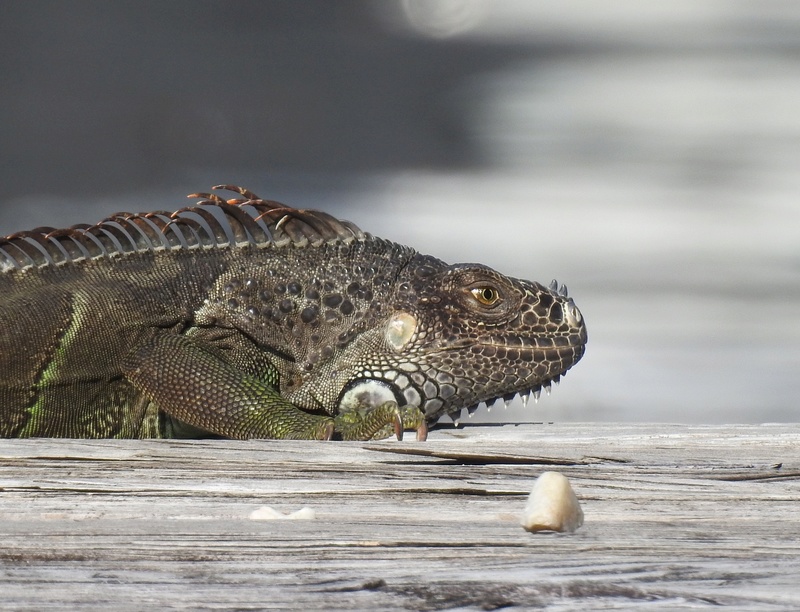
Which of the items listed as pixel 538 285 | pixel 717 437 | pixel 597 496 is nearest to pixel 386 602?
pixel 597 496

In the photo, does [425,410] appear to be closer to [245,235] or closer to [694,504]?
[245,235]

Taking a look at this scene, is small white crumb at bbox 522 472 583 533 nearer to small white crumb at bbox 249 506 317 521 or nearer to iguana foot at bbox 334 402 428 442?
small white crumb at bbox 249 506 317 521

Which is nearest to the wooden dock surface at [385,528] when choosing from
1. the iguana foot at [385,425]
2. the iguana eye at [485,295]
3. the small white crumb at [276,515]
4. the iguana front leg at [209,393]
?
the small white crumb at [276,515]

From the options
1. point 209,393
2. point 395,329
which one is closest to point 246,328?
point 209,393

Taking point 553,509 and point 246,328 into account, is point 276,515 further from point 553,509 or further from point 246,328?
point 246,328

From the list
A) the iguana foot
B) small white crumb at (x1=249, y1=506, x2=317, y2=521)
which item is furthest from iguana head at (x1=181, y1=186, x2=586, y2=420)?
small white crumb at (x1=249, y1=506, x2=317, y2=521)

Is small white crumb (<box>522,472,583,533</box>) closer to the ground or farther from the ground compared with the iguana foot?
closer to the ground

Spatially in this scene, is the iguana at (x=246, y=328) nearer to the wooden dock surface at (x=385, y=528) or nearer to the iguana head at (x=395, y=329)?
the iguana head at (x=395, y=329)
